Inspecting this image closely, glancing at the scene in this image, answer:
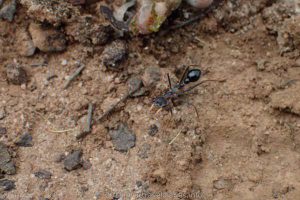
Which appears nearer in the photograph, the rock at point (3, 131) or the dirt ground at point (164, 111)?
the dirt ground at point (164, 111)

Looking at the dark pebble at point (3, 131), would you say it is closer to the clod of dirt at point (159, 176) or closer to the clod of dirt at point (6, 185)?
the clod of dirt at point (6, 185)

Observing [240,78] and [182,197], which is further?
[240,78]

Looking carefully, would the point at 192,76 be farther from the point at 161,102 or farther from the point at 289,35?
the point at 289,35

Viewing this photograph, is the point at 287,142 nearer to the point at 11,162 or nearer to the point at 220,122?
the point at 220,122

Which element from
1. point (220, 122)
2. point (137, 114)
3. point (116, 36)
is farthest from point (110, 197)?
point (116, 36)

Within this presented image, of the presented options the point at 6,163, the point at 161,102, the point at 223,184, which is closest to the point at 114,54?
the point at 161,102

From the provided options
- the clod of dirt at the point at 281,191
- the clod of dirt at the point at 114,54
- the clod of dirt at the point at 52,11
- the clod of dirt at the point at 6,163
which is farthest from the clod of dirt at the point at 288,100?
the clod of dirt at the point at 6,163
